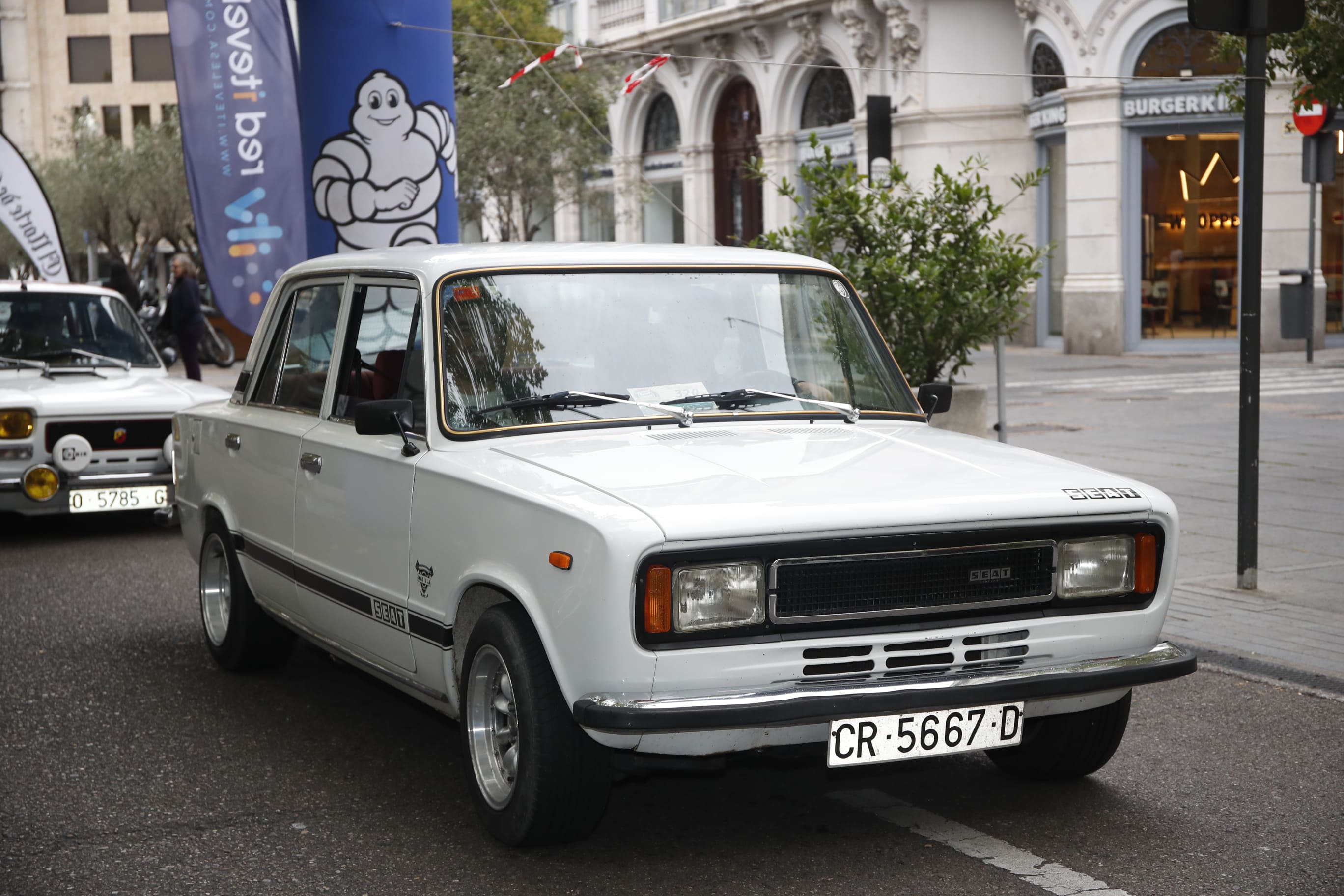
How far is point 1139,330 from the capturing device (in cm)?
2589

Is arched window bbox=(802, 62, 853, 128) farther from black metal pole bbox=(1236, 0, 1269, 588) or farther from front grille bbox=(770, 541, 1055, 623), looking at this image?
front grille bbox=(770, 541, 1055, 623)

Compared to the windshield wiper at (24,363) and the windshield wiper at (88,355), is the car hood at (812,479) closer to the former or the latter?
the windshield wiper at (24,363)

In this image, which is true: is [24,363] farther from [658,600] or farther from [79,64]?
[79,64]

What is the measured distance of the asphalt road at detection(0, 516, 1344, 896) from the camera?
415cm

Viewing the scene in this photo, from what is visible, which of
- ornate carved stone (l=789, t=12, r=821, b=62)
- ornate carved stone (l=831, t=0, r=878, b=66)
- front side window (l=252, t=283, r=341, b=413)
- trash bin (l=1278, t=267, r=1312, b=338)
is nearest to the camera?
front side window (l=252, t=283, r=341, b=413)

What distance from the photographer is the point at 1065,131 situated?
26.2 metres

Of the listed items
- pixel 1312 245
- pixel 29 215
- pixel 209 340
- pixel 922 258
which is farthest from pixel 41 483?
pixel 209 340

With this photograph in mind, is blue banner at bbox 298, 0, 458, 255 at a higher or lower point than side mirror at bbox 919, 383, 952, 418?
higher

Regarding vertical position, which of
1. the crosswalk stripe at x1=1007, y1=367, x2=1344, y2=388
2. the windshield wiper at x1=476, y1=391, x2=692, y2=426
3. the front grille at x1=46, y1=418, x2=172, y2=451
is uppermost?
the windshield wiper at x1=476, y1=391, x2=692, y2=426

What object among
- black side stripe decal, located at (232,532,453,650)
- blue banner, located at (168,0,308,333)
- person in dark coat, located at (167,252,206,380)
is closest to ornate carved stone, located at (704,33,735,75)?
person in dark coat, located at (167,252,206,380)

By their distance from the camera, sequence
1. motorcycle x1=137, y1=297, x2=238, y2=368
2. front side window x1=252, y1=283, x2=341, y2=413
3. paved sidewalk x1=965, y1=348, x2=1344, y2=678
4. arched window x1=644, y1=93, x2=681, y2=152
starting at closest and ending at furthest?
front side window x1=252, y1=283, x2=341, y2=413, paved sidewalk x1=965, y1=348, x2=1344, y2=678, motorcycle x1=137, y1=297, x2=238, y2=368, arched window x1=644, y1=93, x2=681, y2=152

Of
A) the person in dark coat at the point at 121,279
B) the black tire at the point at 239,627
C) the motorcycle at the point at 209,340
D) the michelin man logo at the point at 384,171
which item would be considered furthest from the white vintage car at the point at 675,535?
the motorcycle at the point at 209,340

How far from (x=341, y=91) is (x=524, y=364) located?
331 inches

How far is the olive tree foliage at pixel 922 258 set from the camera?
9984mm
